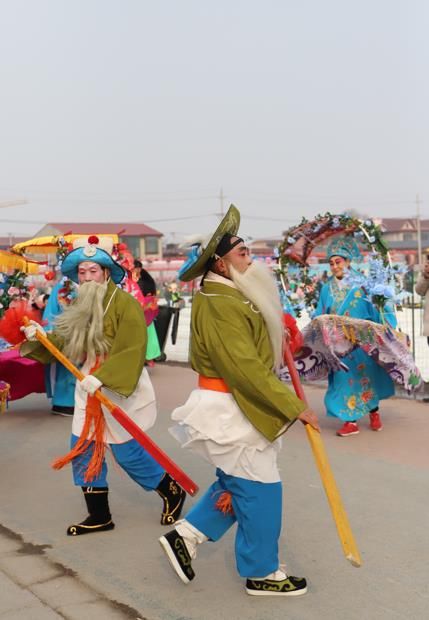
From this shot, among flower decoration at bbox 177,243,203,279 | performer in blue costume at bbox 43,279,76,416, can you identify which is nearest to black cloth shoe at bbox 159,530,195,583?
flower decoration at bbox 177,243,203,279

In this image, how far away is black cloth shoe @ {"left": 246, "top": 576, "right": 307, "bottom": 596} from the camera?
3.18 metres

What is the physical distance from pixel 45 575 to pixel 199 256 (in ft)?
5.43

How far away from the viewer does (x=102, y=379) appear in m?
3.78

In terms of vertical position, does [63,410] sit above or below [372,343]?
below

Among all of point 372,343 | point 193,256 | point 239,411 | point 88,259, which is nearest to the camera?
point 239,411

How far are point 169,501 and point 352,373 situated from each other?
257 cm

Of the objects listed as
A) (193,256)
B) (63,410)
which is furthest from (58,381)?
(193,256)

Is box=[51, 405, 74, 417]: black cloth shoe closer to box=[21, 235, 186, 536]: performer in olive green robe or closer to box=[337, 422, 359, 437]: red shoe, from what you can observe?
box=[337, 422, 359, 437]: red shoe

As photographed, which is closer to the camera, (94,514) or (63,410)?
(94,514)

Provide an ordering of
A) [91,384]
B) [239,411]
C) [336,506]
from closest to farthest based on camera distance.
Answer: [336,506], [239,411], [91,384]

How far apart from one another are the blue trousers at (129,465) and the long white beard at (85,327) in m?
0.45

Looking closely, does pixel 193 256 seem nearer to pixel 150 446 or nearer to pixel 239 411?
pixel 239 411

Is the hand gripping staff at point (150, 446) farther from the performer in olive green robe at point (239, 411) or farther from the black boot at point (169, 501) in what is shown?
the black boot at point (169, 501)

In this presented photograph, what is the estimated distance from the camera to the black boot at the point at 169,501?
4.20 m
